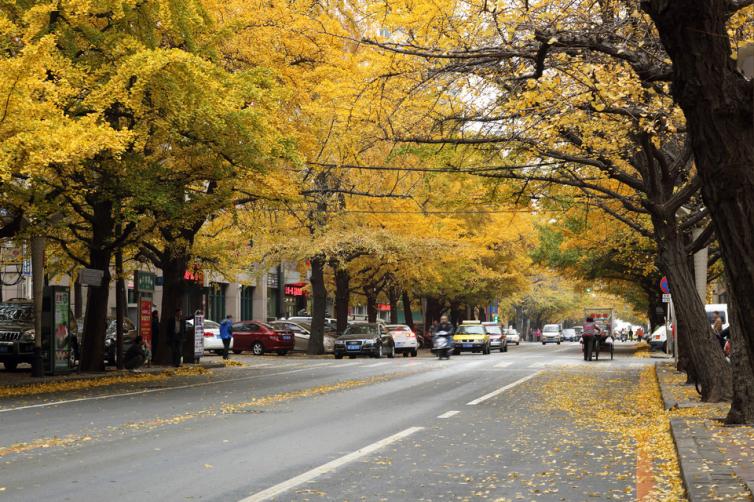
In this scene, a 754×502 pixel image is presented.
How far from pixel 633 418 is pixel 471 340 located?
34.8 metres

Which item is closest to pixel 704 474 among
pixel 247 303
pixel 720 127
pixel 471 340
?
pixel 720 127

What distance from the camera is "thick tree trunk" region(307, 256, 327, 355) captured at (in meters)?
43.7

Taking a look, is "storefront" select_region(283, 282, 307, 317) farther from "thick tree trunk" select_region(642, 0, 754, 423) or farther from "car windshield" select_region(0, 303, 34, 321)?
"thick tree trunk" select_region(642, 0, 754, 423)

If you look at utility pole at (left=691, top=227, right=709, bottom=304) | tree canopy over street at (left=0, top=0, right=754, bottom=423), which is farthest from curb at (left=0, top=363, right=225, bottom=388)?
utility pole at (left=691, top=227, right=709, bottom=304)

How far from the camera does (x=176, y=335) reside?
30.4m

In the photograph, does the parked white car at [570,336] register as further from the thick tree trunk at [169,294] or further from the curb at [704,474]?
the curb at [704,474]

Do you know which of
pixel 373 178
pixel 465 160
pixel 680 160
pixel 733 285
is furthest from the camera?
pixel 373 178

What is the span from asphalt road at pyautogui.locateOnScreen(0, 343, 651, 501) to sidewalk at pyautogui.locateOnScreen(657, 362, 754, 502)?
0.64m

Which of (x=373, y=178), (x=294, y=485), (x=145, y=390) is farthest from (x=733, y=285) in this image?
(x=373, y=178)

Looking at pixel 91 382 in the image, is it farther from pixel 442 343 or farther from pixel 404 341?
pixel 404 341

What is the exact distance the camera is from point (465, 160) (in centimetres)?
2189

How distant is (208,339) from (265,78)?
24.4m

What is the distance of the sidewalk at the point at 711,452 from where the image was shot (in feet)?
25.5

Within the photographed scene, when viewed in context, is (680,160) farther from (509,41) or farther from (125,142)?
(125,142)
